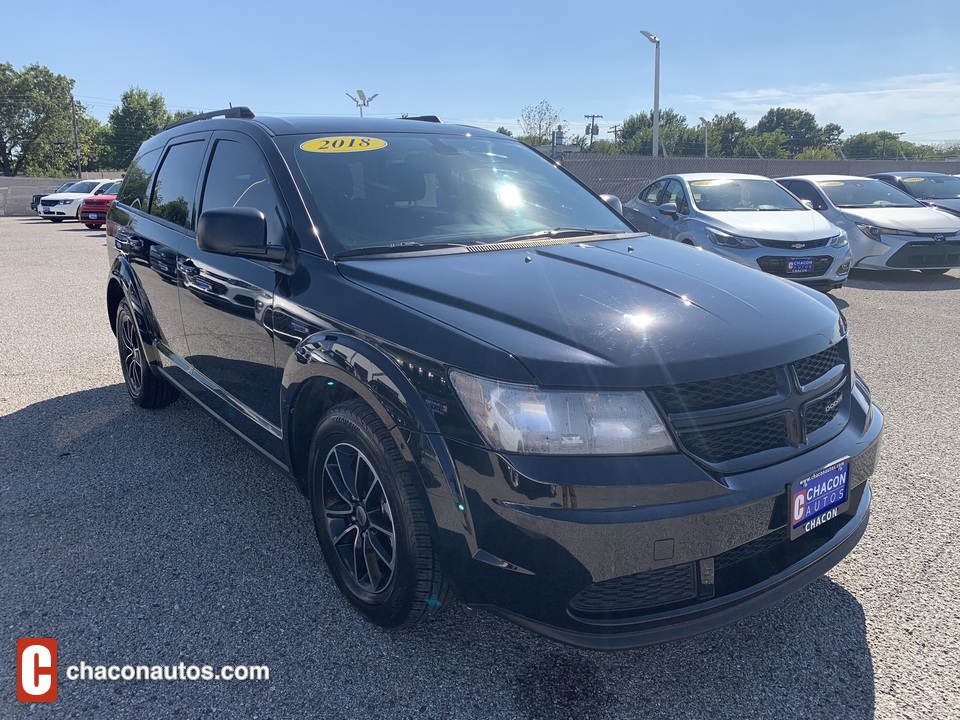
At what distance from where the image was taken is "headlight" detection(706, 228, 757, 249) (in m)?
8.23

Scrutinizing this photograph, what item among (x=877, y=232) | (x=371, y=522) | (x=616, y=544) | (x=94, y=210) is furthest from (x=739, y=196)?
(x=94, y=210)

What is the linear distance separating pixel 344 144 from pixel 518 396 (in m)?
1.82

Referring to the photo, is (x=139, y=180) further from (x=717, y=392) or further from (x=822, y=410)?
(x=822, y=410)

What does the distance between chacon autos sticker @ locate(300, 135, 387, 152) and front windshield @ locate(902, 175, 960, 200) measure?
12.8 meters

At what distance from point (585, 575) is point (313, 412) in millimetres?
1265

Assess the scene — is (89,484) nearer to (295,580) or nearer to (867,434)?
(295,580)

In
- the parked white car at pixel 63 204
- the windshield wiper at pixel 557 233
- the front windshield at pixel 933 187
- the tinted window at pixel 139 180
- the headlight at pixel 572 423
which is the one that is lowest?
the headlight at pixel 572 423

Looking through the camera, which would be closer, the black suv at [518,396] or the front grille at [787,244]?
the black suv at [518,396]

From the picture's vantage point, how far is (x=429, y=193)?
10.5 ft

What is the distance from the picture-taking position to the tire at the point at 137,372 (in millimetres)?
4727

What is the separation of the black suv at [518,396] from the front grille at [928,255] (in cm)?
814

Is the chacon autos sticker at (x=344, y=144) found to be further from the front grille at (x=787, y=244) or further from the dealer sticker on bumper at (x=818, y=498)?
the front grille at (x=787, y=244)

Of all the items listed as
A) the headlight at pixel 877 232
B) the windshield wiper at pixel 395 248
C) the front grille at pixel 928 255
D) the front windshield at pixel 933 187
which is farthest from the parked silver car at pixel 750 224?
the windshield wiper at pixel 395 248

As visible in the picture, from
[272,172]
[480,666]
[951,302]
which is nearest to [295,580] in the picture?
[480,666]
